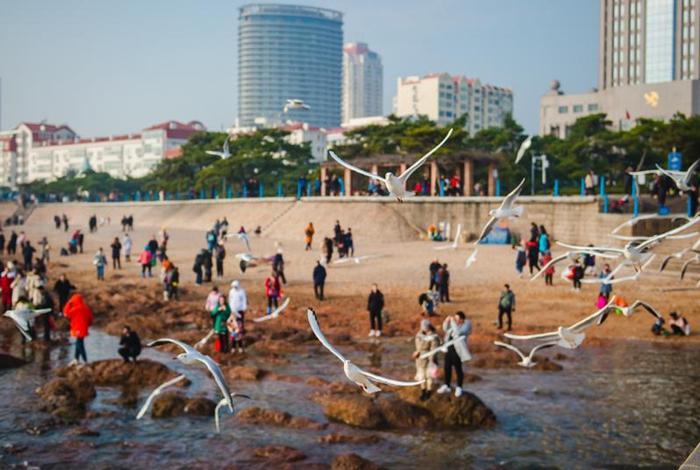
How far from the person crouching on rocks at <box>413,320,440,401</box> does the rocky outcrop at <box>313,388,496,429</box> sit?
224 mm

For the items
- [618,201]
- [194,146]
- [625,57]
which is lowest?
[618,201]

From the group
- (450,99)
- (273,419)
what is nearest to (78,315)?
(273,419)

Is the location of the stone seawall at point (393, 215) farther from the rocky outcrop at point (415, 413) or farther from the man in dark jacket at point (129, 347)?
the man in dark jacket at point (129, 347)

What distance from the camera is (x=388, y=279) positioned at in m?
27.8

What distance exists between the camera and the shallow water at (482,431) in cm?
1183

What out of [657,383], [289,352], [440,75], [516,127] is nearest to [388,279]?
[289,352]

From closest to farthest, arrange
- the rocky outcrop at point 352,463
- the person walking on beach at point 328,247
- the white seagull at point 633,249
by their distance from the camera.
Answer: the white seagull at point 633,249 < the rocky outcrop at point 352,463 < the person walking on beach at point 328,247

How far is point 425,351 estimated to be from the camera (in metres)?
13.6

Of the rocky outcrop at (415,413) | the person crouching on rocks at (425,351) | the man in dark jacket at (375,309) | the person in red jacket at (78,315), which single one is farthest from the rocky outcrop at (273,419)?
the man in dark jacket at (375,309)

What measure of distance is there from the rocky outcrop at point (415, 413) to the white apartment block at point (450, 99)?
5504 inches

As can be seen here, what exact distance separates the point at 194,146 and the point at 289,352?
60592 mm

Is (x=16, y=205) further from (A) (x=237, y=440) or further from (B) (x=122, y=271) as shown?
(A) (x=237, y=440)

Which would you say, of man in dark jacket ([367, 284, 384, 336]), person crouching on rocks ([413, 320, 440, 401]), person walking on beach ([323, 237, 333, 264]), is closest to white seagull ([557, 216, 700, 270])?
person crouching on rocks ([413, 320, 440, 401])

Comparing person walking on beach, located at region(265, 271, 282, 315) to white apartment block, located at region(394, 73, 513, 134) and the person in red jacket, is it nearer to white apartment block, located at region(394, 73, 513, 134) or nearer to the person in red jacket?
the person in red jacket
